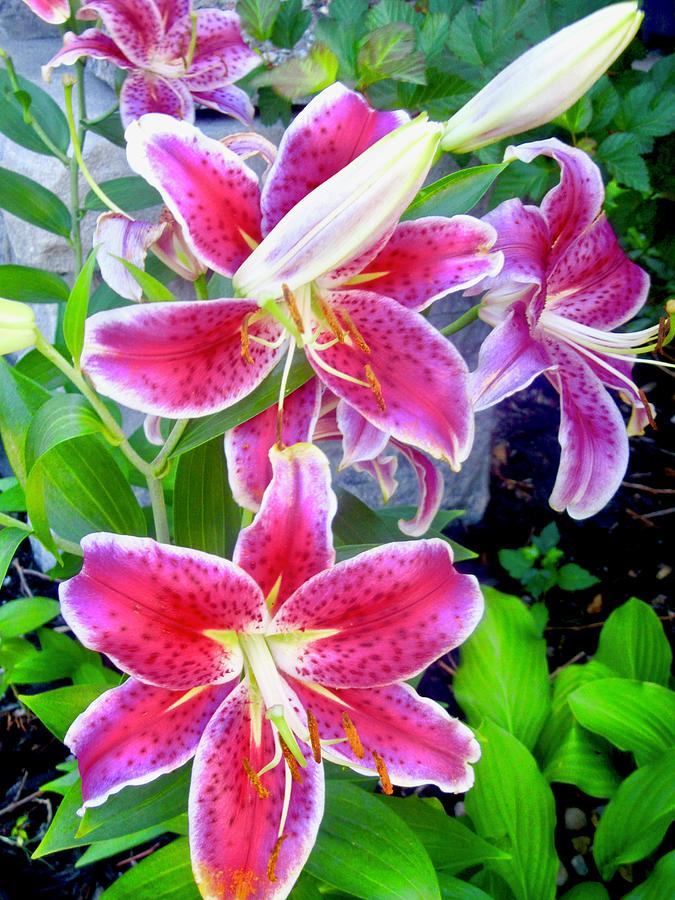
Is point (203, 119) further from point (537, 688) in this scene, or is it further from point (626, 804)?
point (626, 804)

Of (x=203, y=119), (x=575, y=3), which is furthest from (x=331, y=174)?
(x=203, y=119)

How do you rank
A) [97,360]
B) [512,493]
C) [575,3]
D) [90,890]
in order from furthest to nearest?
[512,493], [90,890], [575,3], [97,360]

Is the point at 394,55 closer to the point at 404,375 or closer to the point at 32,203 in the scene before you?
the point at 404,375

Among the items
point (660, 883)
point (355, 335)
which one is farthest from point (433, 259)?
point (660, 883)

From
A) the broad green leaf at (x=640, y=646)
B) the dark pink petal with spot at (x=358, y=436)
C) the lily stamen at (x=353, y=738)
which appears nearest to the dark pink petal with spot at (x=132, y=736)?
the lily stamen at (x=353, y=738)

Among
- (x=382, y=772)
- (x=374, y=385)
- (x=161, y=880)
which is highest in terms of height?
(x=374, y=385)

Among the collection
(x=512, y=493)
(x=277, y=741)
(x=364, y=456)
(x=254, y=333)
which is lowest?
(x=512, y=493)

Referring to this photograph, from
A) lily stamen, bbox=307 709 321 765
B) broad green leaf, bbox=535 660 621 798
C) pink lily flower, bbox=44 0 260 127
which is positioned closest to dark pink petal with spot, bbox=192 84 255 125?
pink lily flower, bbox=44 0 260 127

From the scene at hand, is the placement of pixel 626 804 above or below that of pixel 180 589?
below
